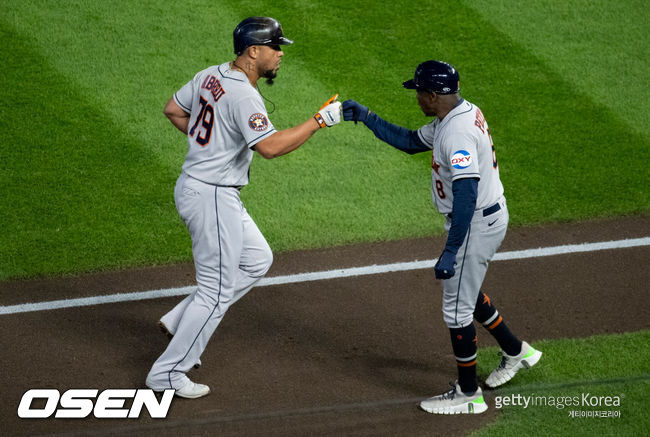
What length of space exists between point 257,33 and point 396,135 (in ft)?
3.72

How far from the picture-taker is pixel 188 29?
9789 mm

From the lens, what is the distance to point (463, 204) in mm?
4930

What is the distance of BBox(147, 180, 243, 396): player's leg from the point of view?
534 cm

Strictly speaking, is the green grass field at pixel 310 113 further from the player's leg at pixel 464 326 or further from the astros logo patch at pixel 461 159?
the astros logo patch at pixel 461 159

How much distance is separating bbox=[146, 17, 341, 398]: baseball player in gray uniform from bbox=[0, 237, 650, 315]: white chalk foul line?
1247 millimetres

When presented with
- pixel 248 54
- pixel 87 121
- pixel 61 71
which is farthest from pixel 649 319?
pixel 61 71

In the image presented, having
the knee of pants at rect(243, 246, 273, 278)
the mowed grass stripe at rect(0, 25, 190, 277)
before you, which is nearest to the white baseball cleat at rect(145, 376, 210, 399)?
the knee of pants at rect(243, 246, 273, 278)

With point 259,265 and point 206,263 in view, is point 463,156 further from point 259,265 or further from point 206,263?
point 206,263

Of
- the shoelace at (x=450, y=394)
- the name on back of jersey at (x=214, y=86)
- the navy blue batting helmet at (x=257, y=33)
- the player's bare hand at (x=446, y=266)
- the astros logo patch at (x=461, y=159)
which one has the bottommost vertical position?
the shoelace at (x=450, y=394)

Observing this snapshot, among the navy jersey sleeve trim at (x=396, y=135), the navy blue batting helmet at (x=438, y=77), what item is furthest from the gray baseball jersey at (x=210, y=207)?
the navy blue batting helmet at (x=438, y=77)

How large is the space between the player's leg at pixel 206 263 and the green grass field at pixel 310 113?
189 cm

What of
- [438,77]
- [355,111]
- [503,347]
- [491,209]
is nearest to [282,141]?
[355,111]

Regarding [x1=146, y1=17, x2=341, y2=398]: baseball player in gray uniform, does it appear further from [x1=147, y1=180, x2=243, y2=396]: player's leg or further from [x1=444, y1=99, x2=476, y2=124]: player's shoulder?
[x1=444, y1=99, x2=476, y2=124]: player's shoulder

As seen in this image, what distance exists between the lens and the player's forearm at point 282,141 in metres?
5.10
